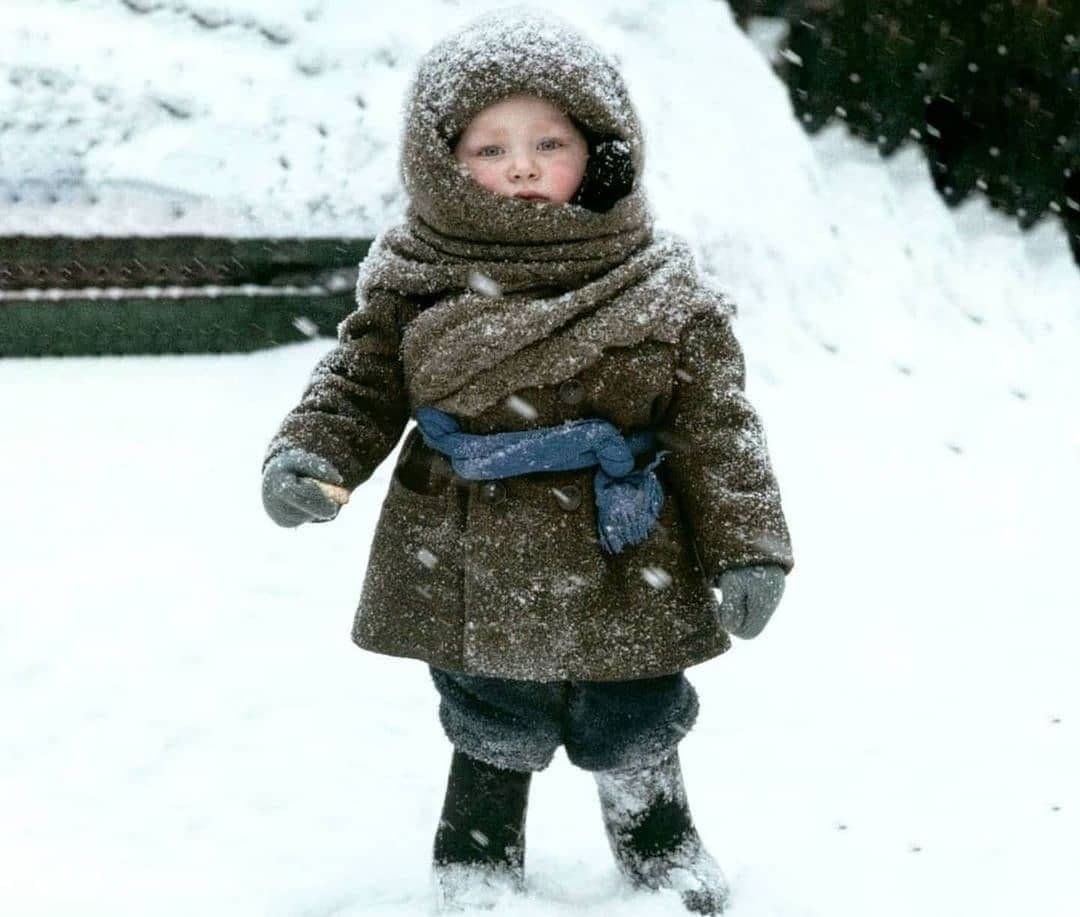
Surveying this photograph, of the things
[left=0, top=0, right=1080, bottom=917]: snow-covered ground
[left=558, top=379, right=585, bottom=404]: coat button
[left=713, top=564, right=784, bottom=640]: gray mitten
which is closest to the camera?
[left=713, top=564, right=784, bottom=640]: gray mitten

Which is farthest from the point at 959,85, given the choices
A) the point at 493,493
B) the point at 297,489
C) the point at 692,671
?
the point at 297,489

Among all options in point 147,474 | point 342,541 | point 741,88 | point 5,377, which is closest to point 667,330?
point 342,541

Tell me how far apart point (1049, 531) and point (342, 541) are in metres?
2.24

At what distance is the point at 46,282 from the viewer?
4297 mm

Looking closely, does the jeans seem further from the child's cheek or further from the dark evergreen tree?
the dark evergreen tree

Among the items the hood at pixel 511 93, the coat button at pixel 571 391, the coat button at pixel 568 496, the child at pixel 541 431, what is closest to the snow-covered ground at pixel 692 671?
the child at pixel 541 431

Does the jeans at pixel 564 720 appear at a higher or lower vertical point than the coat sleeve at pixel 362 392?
lower

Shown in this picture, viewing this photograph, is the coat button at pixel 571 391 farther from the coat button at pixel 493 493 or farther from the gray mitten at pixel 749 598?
the gray mitten at pixel 749 598

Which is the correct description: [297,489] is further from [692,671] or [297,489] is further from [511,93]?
[692,671]

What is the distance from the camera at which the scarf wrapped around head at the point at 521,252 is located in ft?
6.23

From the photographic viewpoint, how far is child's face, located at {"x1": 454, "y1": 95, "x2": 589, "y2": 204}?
1.95 m

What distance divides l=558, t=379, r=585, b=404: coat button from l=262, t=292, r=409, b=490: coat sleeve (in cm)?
29

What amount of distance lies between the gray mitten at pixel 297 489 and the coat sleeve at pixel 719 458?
0.53 meters

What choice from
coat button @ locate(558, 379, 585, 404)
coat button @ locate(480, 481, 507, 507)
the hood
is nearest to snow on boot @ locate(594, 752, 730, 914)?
coat button @ locate(480, 481, 507, 507)
